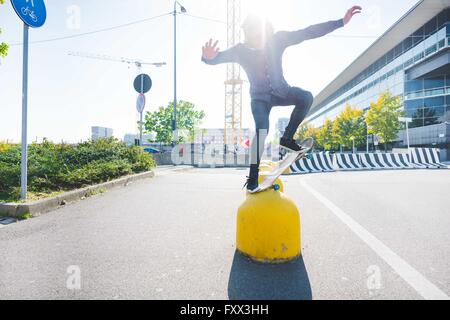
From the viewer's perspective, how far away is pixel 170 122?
4947 centimetres

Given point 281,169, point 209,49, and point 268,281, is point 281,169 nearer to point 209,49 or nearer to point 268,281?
point 268,281

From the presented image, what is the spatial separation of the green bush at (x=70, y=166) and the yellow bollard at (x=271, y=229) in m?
4.74

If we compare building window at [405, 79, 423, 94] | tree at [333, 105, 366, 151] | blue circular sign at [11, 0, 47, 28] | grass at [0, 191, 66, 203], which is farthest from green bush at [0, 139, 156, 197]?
tree at [333, 105, 366, 151]

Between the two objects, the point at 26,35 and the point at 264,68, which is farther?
the point at 26,35

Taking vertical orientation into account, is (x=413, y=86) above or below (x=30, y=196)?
above

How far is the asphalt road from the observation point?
2.01 meters

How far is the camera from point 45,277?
7.34ft

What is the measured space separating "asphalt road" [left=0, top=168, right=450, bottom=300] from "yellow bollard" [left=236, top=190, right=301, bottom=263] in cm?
11

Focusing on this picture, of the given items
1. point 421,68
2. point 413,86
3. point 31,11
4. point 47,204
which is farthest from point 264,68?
point 413,86

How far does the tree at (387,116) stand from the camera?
108 feet

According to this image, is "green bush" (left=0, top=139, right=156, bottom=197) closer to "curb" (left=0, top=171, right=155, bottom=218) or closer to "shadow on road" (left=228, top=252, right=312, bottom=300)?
"curb" (left=0, top=171, right=155, bottom=218)

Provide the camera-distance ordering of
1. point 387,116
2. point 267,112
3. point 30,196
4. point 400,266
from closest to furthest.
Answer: point 400,266 < point 267,112 < point 30,196 < point 387,116

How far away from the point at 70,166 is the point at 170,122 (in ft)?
142

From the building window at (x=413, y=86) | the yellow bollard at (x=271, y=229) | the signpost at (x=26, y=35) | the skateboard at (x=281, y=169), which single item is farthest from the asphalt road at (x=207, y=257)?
the building window at (x=413, y=86)
